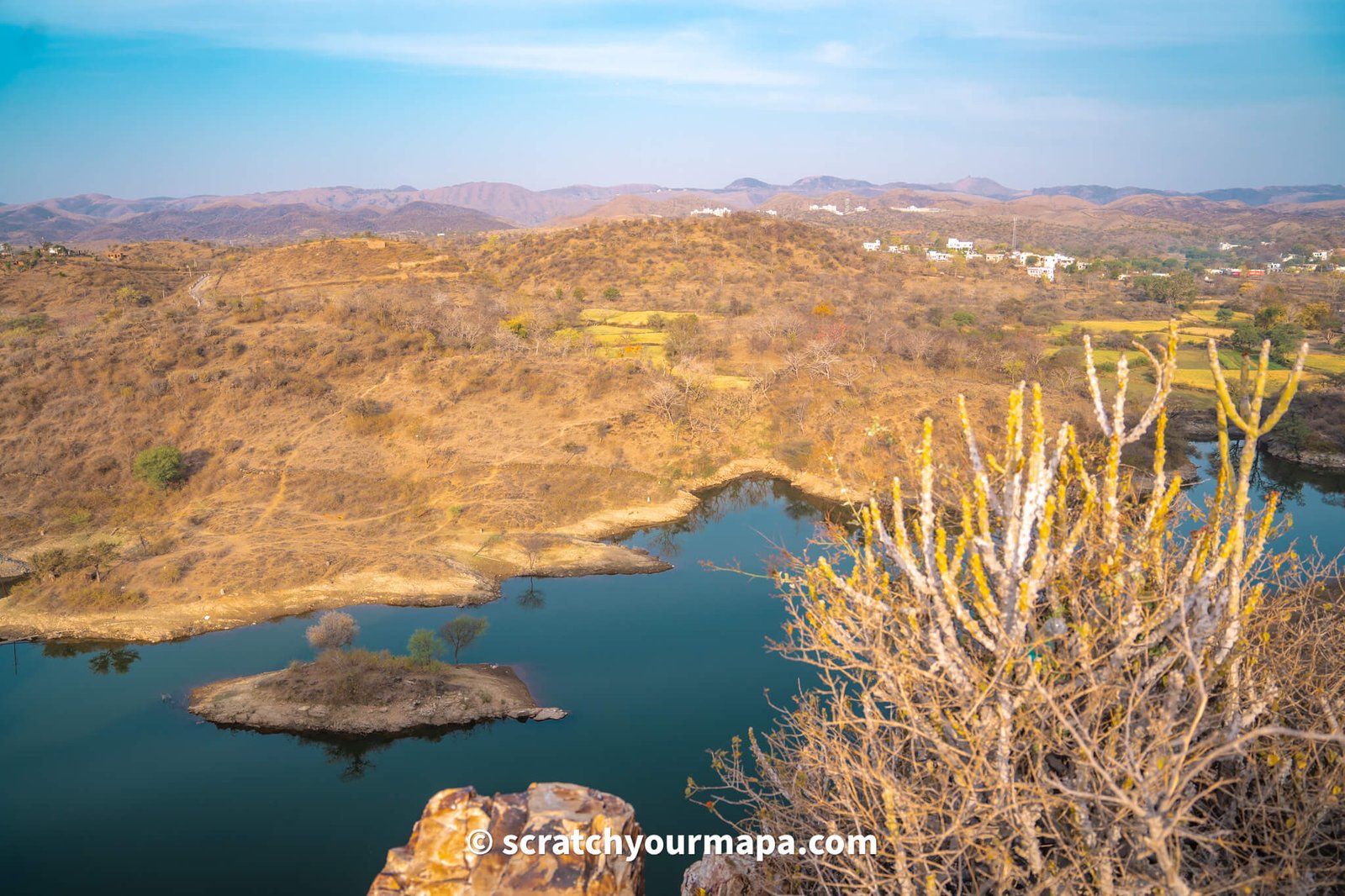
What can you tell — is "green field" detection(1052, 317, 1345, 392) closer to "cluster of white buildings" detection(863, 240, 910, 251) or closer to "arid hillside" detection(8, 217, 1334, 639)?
"arid hillside" detection(8, 217, 1334, 639)

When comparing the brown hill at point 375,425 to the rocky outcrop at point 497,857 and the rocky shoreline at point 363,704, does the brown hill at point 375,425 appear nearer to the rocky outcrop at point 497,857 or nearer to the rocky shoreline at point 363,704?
the rocky shoreline at point 363,704

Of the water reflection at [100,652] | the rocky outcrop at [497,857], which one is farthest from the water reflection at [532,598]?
the rocky outcrop at [497,857]

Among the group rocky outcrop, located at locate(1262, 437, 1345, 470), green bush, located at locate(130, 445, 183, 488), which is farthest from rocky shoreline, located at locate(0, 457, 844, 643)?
rocky outcrop, located at locate(1262, 437, 1345, 470)

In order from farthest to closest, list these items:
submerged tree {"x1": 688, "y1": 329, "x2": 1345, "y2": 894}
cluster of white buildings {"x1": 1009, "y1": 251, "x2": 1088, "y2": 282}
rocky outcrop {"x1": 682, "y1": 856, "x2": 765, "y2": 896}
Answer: cluster of white buildings {"x1": 1009, "y1": 251, "x2": 1088, "y2": 282} < rocky outcrop {"x1": 682, "y1": 856, "x2": 765, "y2": 896} < submerged tree {"x1": 688, "y1": 329, "x2": 1345, "y2": 894}

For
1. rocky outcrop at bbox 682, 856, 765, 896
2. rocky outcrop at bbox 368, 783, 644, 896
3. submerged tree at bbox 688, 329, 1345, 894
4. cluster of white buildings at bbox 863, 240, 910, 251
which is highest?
cluster of white buildings at bbox 863, 240, 910, 251

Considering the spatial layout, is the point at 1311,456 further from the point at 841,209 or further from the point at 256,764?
the point at 841,209

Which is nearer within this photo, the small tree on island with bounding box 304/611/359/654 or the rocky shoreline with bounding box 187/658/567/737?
the rocky shoreline with bounding box 187/658/567/737

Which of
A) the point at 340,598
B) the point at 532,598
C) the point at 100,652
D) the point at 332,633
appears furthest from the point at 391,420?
the point at 332,633
